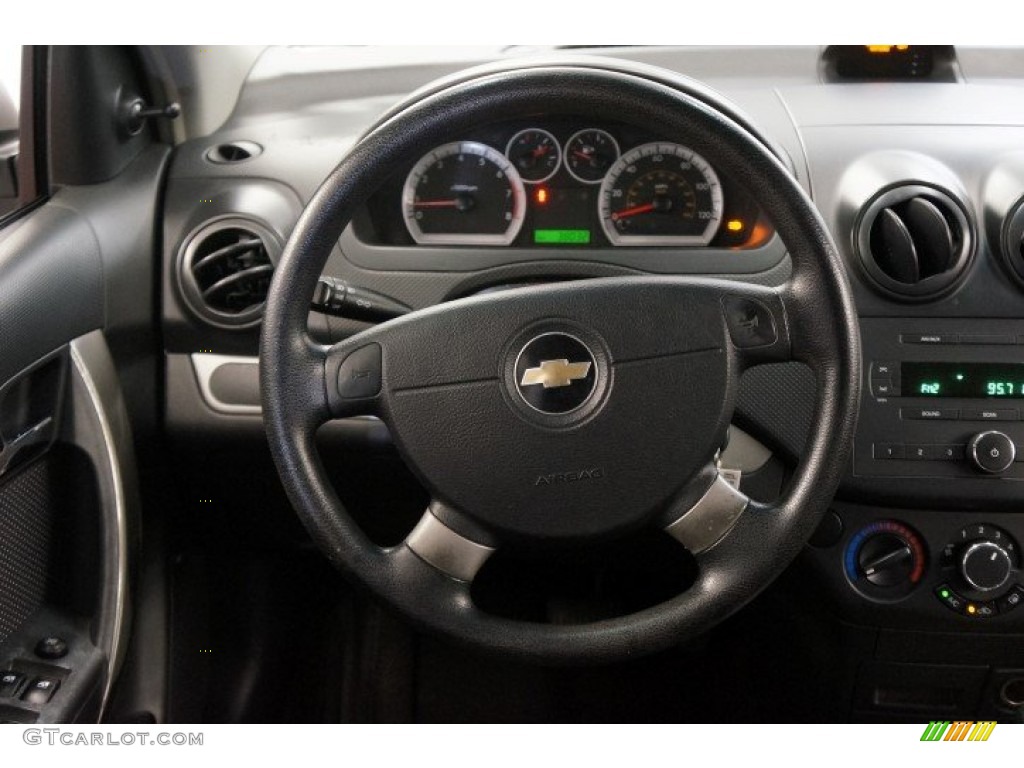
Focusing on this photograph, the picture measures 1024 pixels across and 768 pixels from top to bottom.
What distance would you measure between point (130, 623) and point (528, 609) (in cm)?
67

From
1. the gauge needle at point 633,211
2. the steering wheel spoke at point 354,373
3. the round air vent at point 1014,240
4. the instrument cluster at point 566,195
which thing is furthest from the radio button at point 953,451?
the steering wheel spoke at point 354,373

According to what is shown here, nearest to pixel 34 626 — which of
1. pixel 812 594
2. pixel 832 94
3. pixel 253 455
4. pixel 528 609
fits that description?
pixel 253 455

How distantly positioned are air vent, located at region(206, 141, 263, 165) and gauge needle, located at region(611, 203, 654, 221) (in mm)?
486

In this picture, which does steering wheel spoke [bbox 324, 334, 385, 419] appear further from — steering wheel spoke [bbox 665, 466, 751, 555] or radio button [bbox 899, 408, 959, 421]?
radio button [bbox 899, 408, 959, 421]

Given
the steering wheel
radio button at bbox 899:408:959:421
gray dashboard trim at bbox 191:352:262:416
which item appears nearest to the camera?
the steering wheel

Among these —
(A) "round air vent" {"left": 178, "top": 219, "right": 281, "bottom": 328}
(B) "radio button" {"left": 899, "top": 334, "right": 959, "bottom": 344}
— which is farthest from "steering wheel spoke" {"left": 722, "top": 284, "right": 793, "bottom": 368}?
(A) "round air vent" {"left": 178, "top": 219, "right": 281, "bottom": 328}

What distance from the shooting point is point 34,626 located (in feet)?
4.61

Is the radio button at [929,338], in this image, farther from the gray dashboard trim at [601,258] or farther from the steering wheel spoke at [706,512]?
the steering wheel spoke at [706,512]

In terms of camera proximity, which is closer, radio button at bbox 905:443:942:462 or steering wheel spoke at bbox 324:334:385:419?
steering wheel spoke at bbox 324:334:385:419

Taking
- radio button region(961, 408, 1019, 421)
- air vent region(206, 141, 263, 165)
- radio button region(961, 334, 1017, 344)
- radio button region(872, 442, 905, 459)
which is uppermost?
air vent region(206, 141, 263, 165)

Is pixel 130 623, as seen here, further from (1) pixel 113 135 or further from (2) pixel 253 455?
(1) pixel 113 135

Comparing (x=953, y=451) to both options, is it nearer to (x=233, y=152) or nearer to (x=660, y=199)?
(x=660, y=199)

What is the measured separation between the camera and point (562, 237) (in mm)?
1441

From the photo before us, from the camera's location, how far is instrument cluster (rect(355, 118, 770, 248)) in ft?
4.66
